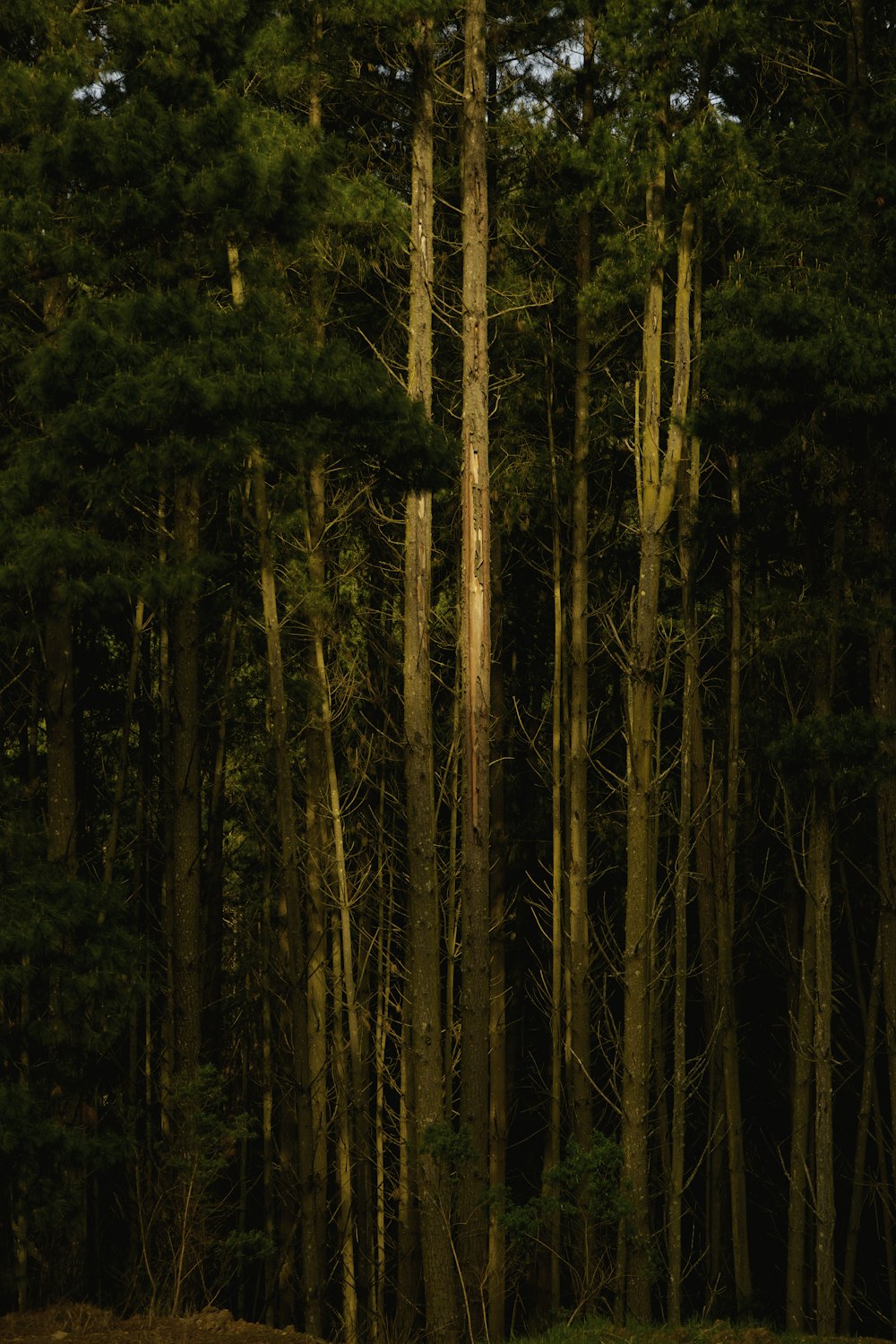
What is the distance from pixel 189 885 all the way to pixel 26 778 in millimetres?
4457

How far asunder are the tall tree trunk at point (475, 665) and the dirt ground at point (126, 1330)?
Result: 1.74 metres

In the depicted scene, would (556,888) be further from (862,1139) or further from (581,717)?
(862,1139)

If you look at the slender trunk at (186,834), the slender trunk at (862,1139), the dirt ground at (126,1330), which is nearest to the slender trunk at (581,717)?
the slender trunk at (862,1139)

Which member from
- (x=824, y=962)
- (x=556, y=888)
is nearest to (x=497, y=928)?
(x=556, y=888)

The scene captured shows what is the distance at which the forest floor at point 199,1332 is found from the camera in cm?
811

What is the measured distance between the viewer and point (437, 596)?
16.1 meters

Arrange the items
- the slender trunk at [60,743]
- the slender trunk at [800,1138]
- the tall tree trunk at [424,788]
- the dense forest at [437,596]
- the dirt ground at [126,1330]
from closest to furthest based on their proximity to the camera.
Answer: the dirt ground at [126,1330] → the dense forest at [437,596] → the tall tree trunk at [424,788] → the slender trunk at [60,743] → the slender trunk at [800,1138]

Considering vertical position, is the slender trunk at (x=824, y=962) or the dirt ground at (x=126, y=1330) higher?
the slender trunk at (x=824, y=962)

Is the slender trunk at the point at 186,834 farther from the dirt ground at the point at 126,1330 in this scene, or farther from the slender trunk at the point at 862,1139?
the slender trunk at the point at 862,1139

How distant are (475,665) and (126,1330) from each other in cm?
485

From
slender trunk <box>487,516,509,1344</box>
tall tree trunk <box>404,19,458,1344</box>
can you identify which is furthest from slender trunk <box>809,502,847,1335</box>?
slender trunk <box>487,516,509,1344</box>

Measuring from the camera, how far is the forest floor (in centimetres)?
811

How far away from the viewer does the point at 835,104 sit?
12.4 meters

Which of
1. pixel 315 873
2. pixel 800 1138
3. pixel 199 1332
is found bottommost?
pixel 199 1332
